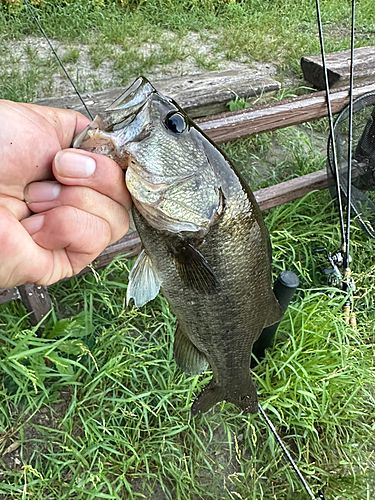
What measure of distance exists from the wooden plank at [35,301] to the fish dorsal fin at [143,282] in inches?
44.5

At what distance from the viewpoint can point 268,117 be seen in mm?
2711

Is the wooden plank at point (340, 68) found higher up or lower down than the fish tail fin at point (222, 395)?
higher up

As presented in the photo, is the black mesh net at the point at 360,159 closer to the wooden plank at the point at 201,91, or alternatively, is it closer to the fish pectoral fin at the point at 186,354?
the wooden plank at the point at 201,91

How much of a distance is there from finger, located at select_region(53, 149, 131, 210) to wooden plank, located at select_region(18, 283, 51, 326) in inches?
49.8

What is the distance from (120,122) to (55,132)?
0.38 m

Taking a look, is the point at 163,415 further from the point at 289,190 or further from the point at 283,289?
the point at 289,190

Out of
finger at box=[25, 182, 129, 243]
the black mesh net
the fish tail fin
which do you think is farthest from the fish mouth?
the black mesh net

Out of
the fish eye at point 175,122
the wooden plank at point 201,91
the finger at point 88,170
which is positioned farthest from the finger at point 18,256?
the wooden plank at point 201,91

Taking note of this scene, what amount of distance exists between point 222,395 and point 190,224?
898mm

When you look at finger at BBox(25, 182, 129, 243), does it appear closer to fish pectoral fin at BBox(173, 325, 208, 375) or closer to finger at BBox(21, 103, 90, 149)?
finger at BBox(21, 103, 90, 149)

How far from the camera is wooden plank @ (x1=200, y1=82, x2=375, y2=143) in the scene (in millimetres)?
2529

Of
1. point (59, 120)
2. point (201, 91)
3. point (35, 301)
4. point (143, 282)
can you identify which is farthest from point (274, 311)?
point (201, 91)

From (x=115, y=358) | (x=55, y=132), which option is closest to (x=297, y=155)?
(x=115, y=358)

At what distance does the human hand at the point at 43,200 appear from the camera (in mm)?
1154
